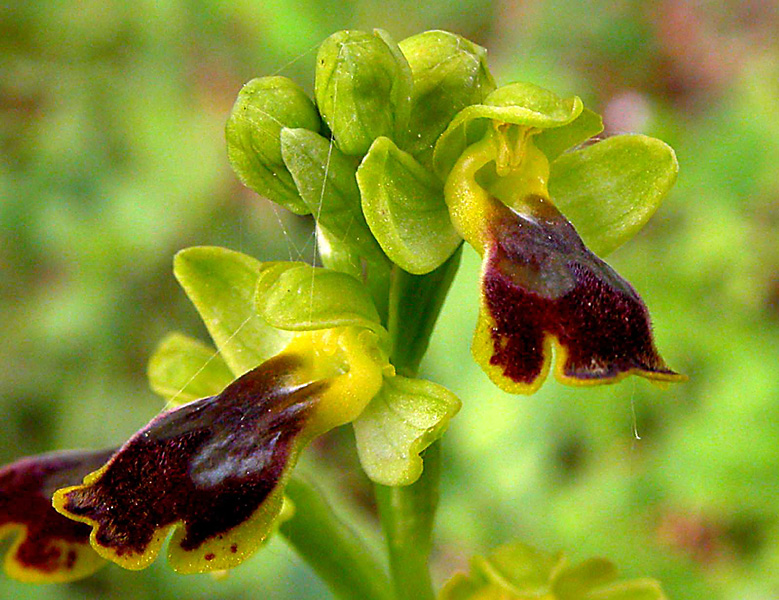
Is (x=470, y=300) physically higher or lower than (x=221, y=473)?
lower

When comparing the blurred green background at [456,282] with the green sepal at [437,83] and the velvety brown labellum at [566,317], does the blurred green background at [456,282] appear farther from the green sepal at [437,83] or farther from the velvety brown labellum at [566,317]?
the velvety brown labellum at [566,317]

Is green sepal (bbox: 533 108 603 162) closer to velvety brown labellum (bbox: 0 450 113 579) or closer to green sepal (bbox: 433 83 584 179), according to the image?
green sepal (bbox: 433 83 584 179)

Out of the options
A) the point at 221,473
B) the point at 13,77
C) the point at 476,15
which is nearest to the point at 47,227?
the point at 13,77

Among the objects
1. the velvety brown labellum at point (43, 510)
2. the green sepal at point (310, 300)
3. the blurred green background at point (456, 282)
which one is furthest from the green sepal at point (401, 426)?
the blurred green background at point (456, 282)

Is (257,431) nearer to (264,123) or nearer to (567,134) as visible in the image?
(264,123)

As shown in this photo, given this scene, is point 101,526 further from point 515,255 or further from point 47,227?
point 47,227

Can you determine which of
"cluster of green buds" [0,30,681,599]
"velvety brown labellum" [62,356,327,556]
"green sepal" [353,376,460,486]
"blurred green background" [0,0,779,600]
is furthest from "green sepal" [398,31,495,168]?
"blurred green background" [0,0,779,600]

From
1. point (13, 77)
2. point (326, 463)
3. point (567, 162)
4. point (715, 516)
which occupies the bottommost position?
point (326, 463)
